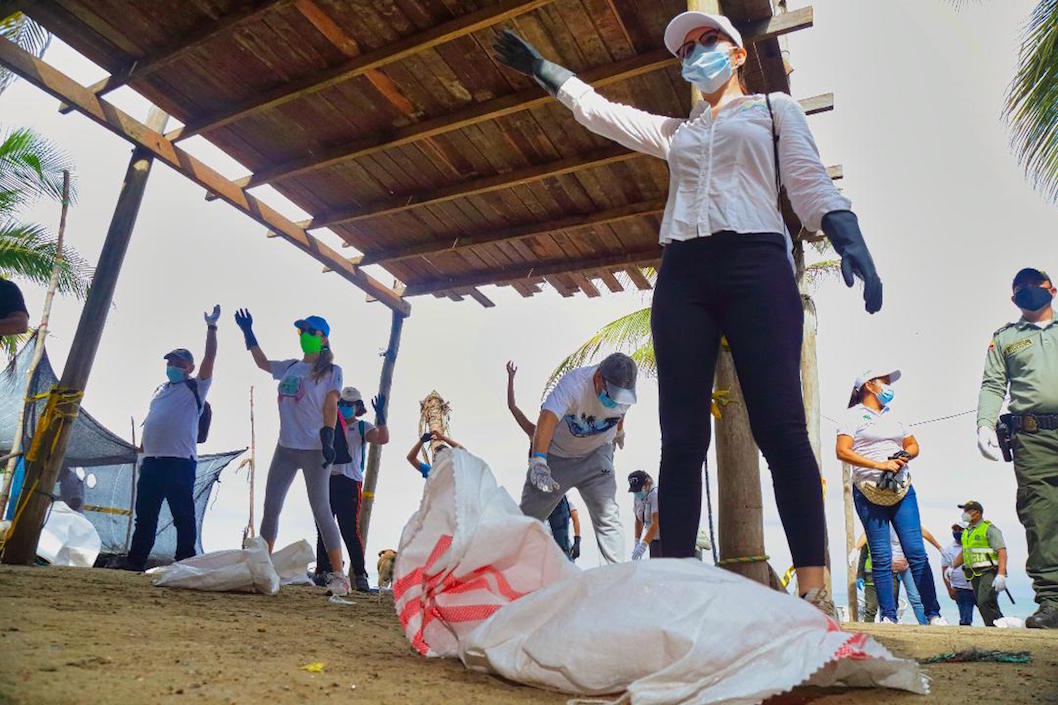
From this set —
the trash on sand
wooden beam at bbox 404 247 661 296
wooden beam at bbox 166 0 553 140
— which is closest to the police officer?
the trash on sand

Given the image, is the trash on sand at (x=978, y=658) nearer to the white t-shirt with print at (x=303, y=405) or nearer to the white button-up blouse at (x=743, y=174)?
the white button-up blouse at (x=743, y=174)

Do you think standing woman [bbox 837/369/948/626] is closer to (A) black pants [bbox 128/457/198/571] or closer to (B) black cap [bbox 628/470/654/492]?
(B) black cap [bbox 628/470/654/492]

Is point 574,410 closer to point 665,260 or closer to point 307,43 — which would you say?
point 665,260

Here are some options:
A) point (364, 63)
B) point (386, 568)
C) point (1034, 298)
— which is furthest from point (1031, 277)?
point (386, 568)

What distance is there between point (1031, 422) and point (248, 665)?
12.9 ft

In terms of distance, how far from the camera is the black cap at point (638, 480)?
8.32 m

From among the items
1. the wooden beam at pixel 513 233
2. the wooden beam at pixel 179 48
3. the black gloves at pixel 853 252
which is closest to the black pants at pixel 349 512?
the wooden beam at pixel 513 233

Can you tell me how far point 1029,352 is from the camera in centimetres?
385

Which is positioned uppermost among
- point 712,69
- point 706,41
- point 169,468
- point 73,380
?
point 706,41

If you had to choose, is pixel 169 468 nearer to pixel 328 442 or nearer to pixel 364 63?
pixel 328 442

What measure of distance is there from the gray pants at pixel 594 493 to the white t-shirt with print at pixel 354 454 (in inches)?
67.7

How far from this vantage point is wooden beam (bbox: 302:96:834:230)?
5.11m

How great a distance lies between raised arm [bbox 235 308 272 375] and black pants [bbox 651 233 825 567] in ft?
13.3

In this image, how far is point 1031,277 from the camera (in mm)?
4012
